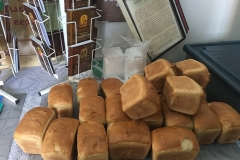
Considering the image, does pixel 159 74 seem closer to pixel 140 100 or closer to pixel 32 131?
pixel 140 100

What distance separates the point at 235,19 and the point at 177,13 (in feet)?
1.06

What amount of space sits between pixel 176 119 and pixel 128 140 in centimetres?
15

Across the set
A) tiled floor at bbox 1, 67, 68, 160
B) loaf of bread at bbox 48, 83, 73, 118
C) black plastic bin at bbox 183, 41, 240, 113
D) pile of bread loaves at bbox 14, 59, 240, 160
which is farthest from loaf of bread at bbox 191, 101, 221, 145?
tiled floor at bbox 1, 67, 68, 160

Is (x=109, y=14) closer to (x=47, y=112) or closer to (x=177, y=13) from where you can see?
(x=177, y=13)

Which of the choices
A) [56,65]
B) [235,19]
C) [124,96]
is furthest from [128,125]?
[235,19]

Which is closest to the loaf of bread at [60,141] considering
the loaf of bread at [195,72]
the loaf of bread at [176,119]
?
the loaf of bread at [176,119]

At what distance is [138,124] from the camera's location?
62cm

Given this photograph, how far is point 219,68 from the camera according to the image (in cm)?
78

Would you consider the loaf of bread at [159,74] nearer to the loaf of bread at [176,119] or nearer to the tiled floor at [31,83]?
the loaf of bread at [176,119]

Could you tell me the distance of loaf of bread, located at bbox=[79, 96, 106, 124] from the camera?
2.12 feet

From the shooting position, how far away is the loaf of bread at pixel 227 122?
0.65 meters

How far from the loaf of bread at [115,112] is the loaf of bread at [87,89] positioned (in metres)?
0.08

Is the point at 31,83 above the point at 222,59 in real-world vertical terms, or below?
below

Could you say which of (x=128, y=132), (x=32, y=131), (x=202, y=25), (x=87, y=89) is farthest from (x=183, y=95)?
(x=202, y=25)
